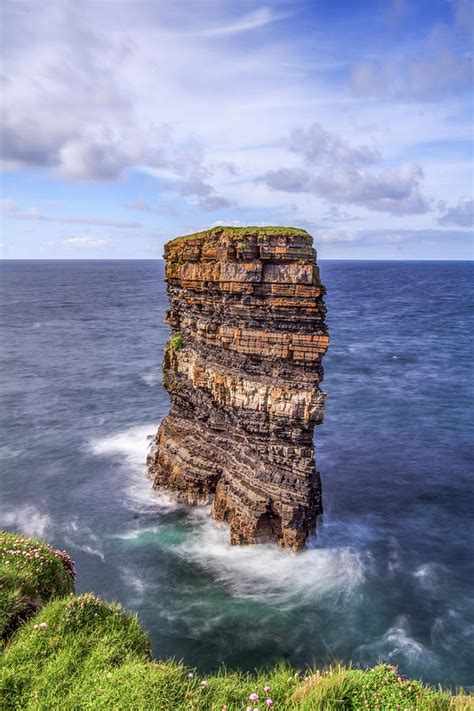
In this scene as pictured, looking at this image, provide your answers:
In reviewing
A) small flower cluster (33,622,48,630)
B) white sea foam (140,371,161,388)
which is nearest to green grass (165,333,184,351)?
small flower cluster (33,622,48,630)

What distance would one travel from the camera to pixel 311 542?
113 feet

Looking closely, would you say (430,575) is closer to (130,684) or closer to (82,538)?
(82,538)

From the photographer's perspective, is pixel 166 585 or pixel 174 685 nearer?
pixel 174 685

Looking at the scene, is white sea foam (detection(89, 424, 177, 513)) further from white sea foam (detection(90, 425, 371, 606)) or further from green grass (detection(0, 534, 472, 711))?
green grass (detection(0, 534, 472, 711))

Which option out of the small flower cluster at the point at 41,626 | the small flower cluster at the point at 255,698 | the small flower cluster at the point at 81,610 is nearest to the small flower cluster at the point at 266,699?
the small flower cluster at the point at 255,698

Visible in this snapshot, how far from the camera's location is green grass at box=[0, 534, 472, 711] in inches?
495

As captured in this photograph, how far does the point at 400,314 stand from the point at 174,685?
127 meters

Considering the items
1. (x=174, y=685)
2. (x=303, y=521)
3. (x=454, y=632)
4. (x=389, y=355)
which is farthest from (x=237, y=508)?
(x=389, y=355)

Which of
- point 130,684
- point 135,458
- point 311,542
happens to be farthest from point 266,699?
point 135,458

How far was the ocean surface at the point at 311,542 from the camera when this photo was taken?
2689cm

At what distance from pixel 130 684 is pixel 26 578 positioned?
5.23m

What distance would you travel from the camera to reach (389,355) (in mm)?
84812

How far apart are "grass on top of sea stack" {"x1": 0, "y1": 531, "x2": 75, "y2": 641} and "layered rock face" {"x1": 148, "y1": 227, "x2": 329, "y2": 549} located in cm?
1632

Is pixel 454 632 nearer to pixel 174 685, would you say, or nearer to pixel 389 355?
pixel 174 685
